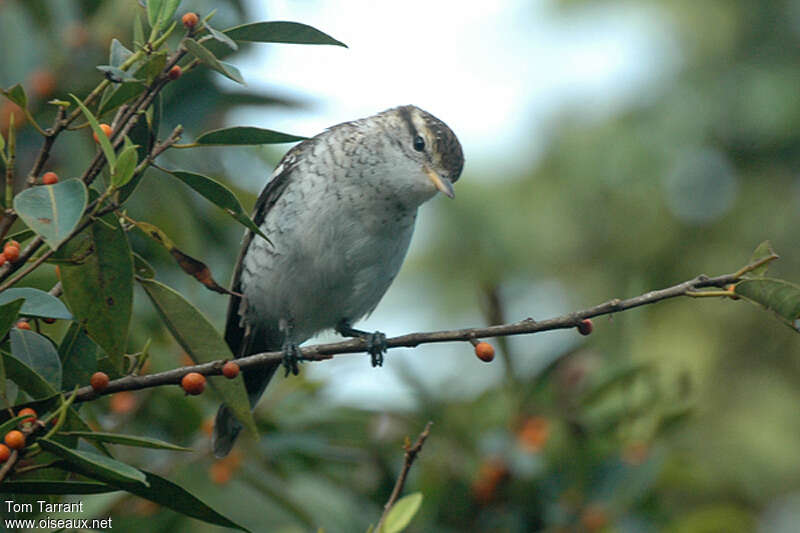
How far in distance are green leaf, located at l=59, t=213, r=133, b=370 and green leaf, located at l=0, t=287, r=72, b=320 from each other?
3cm

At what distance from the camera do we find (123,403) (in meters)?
3.58

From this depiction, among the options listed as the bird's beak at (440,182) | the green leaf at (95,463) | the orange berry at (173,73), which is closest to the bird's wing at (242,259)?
the bird's beak at (440,182)

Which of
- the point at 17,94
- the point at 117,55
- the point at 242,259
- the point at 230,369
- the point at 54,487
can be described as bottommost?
the point at 54,487

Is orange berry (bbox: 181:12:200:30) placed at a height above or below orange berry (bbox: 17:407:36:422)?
above

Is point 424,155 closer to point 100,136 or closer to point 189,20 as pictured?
point 189,20

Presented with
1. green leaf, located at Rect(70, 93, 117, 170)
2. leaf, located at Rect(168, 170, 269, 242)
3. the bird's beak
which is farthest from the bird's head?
green leaf, located at Rect(70, 93, 117, 170)

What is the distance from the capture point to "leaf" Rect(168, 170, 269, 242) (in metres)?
2.16

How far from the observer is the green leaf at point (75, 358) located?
2.26m

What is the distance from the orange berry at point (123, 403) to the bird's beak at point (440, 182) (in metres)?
1.46

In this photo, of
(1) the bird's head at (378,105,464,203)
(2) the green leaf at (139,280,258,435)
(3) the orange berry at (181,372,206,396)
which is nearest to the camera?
(3) the orange berry at (181,372,206,396)

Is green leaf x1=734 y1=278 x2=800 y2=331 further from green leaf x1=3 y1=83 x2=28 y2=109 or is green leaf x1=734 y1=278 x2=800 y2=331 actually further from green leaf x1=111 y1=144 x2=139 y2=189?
green leaf x1=3 y1=83 x2=28 y2=109

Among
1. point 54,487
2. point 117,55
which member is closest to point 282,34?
point 117,55

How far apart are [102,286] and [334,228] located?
175cm

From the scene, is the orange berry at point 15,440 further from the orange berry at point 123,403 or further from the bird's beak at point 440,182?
the bird's beak at point 440,182
